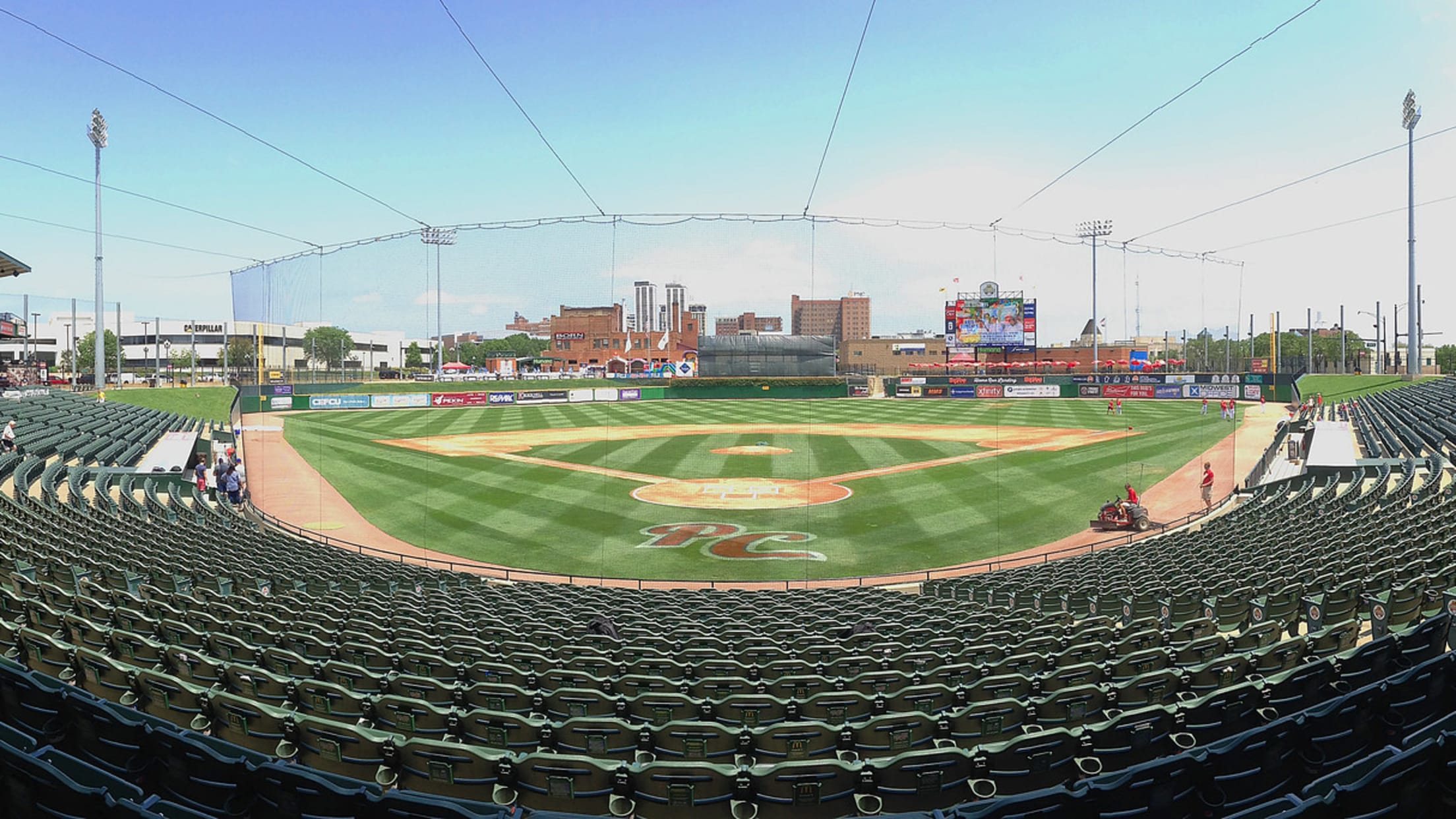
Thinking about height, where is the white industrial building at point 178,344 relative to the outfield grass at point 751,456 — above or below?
above

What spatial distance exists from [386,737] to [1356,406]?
5870cm

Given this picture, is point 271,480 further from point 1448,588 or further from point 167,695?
point 1448,588

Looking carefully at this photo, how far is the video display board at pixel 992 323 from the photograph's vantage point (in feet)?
248

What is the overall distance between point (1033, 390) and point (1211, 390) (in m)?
14.5

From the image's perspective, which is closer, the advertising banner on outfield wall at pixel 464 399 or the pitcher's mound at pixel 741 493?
the pitcher's mound at pixel 741 493

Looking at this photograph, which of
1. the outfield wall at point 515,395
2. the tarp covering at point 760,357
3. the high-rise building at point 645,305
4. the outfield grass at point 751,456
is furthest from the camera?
the tarp covering at point 760,357

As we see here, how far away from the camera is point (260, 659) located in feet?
24.6

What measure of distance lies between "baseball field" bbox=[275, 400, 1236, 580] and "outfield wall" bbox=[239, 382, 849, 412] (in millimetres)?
3939

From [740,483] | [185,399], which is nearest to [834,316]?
[740,483]

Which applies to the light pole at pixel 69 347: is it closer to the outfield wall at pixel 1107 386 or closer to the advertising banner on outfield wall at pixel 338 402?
the advertising banner on outfield wall at pixel 338 402

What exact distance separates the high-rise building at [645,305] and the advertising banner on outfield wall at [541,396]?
935 cm

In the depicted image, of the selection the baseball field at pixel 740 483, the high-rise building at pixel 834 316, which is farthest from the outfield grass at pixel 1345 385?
the high-rise building at pixel 834 316

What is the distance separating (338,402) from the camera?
200ft

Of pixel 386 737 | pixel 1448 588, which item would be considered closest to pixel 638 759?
pixel 386 737
